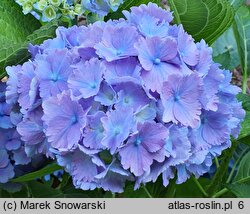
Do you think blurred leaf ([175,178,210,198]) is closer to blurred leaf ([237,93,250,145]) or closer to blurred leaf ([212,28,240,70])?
blurred leaf ([237,93,250,145])

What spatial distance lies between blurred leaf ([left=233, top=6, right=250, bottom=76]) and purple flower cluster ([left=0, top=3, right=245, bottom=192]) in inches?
15.4

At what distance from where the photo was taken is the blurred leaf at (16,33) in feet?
3.68

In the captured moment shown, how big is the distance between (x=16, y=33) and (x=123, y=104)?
433mm

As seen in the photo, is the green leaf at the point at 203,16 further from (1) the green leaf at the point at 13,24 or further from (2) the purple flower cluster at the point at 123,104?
(1) the green leaf at the point at 13,24

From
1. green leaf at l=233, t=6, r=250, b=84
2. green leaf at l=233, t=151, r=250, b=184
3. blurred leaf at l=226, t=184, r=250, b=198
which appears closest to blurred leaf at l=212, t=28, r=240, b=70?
green leaf at l=233, t=6, r=250, b=84

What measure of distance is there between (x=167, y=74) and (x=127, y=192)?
0.44 meters

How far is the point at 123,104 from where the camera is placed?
94 centimetres

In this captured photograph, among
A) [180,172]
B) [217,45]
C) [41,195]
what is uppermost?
[180,172]

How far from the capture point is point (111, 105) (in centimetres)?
94

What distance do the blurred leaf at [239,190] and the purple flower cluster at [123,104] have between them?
248 mm

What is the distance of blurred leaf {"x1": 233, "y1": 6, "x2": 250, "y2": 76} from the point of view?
141 centimetres

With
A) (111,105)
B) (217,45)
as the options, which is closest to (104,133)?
(111,105)

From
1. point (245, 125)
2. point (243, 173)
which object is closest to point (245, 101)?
point (245, 125)

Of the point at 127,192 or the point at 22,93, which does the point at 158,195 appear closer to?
the point at 127,192
